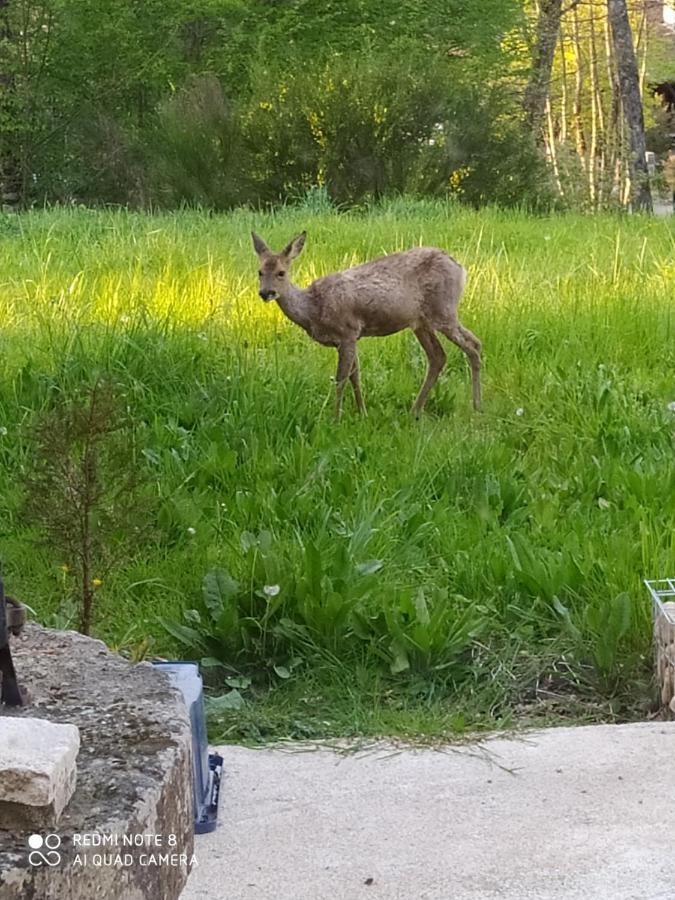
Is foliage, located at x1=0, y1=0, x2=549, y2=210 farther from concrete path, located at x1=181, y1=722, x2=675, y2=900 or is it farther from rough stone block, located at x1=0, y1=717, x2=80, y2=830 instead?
rough stone block, located at x1=0, y1=717, x2=80, y2=830

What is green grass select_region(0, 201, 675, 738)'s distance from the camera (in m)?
4.38

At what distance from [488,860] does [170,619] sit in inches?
69.8

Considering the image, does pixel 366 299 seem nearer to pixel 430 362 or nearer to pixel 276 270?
pixel 276 270

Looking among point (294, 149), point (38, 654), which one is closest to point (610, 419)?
point (38, 654)

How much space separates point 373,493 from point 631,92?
16.1 metres

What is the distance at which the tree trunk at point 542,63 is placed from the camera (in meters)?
25.9

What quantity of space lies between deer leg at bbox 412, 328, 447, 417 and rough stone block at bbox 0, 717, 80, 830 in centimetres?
467

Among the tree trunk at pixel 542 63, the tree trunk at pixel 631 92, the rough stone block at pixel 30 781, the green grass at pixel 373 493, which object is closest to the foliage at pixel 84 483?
the green grass at pixel 373 493

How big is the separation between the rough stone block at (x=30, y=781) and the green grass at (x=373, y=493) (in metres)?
2.01

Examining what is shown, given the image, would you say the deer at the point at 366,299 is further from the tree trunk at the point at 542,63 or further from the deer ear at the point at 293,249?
the tree trunk at the point at 542,63

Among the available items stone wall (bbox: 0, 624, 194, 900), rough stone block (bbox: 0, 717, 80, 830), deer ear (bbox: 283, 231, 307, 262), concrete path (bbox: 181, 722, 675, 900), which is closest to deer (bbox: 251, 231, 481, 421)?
deer ear (bbox: 283, 231, 307, 262)

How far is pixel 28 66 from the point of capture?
2748 centimetres

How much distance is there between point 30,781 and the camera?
2.07m

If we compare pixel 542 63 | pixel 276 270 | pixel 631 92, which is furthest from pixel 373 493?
pixel 542 63
